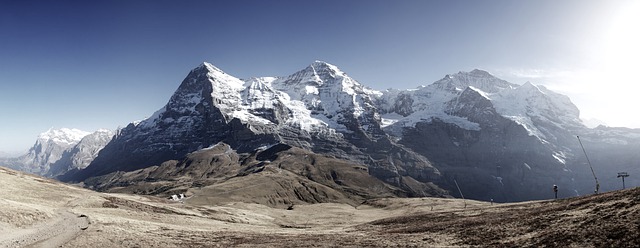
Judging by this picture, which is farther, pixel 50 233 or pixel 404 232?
pixel 404 232

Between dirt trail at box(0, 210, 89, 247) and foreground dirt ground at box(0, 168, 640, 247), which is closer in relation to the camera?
foreground dirt ground at box(0, 168, 640, 247)

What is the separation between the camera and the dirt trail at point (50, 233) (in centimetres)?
3897

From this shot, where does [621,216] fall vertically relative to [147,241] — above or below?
above

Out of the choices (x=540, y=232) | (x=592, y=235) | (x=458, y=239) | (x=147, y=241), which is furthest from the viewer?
(x=147, y=241)

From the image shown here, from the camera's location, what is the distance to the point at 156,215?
66.7 meters

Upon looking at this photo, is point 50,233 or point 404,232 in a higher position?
point 404,232

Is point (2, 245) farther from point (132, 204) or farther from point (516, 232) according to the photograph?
point (516, 232)

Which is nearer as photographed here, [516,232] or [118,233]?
[516,232]

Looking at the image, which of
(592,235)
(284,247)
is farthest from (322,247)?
(592,235)

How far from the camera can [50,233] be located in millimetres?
44125

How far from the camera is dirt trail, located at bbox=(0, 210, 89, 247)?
3897 centimetres

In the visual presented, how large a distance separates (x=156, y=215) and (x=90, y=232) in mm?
23090

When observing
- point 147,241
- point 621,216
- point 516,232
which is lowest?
point 147,241

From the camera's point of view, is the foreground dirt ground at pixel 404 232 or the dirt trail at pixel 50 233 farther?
the dirt trail at pixel 50 233
